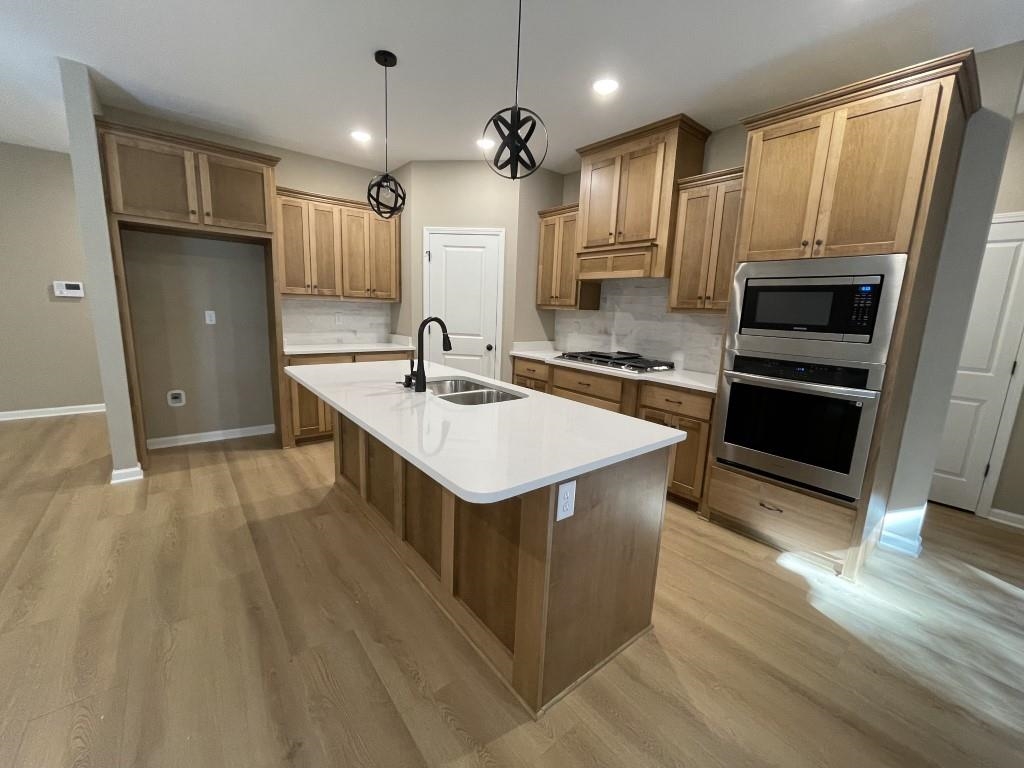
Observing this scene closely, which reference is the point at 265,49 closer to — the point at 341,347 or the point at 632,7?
the point at 632,7

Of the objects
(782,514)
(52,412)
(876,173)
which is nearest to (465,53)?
(876,173)

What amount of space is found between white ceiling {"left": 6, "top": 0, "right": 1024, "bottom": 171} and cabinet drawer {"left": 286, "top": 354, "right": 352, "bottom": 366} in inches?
74.2

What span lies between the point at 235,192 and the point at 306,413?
190 cm

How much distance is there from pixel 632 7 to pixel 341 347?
341cm

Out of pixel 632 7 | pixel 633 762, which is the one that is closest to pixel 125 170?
pixel 632 7

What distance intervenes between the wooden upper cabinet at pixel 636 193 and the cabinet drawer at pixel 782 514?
160cm

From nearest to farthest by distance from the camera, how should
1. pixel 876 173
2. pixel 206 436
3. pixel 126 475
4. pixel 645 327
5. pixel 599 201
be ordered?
pixel 876 173, pixel 126 475, pixel 599 201, pixel 645 327, pixel 206 436

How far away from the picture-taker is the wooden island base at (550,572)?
4.46ft

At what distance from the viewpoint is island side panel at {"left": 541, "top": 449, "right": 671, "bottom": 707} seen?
1.38 m

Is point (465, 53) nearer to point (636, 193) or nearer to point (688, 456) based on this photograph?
point (636, 193)

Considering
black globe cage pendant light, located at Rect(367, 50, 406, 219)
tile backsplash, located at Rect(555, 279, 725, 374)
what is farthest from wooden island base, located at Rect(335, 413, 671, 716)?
tile backsplash, located at Rect(555, 279, 725, 374)

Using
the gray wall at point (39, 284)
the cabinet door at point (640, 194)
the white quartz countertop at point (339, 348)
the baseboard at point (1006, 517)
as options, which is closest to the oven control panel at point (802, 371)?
the cabinet door at point (640, 194)

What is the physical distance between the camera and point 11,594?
6.20 ft

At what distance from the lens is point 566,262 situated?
13.2 ft
